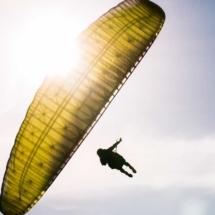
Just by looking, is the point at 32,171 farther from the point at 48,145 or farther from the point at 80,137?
the point at 80,137

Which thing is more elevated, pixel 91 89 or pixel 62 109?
pixel 91 89

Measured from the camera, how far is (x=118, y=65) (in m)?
19.1

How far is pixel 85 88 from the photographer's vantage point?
62.5 feet

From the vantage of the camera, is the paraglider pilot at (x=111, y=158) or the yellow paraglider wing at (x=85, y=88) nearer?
the paraglider pilot at (x=111, y=158)

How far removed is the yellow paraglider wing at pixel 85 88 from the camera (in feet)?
62.4

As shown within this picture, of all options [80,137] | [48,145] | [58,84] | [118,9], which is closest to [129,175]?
[80,137]

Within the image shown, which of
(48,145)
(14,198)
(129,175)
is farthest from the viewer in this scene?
(14,198)

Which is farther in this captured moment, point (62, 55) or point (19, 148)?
point (19, 148)

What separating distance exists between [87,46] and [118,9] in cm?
321

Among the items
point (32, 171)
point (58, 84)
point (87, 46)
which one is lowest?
point (32, 171)

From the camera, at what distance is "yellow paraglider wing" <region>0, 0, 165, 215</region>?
19.0m

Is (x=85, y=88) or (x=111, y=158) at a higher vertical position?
(x=85, y=88)

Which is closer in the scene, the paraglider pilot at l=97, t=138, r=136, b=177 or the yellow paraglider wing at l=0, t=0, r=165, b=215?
the paraglider pilot at l=97, t=138, r=136, b=177

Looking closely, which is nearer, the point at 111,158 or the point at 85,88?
the point at 111,158
